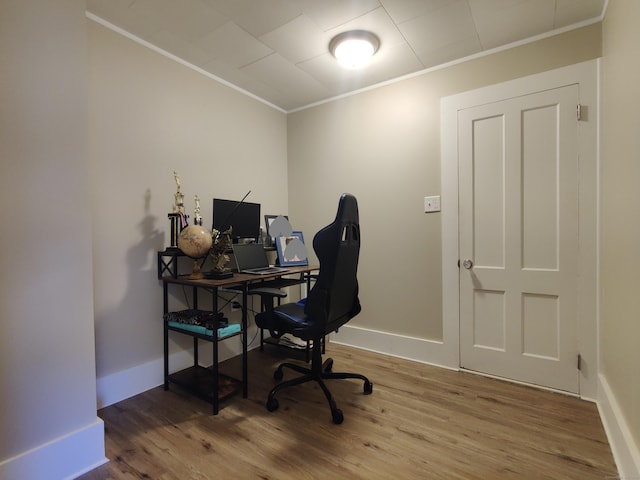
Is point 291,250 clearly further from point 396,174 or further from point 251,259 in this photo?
point 396,174

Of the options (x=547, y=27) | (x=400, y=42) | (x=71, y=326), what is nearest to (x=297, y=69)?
(x=400, y=42)

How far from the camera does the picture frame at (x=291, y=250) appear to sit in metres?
2.80

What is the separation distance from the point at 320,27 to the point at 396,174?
1.26m

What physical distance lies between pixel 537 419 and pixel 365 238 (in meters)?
1.74

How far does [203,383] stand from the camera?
2156 mm

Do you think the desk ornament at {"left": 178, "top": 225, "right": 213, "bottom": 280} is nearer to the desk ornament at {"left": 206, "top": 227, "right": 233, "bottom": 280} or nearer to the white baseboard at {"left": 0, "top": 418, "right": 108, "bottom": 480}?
the desk ornament at {"left": 206, "top": 227, "right": 233, "bottom": 280}

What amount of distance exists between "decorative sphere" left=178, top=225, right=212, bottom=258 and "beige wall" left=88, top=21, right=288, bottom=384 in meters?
0.36

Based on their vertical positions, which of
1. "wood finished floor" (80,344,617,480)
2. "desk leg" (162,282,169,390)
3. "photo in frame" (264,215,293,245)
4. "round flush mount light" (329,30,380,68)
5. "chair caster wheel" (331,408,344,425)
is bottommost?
"wood finished floor" (80,344,617,480)

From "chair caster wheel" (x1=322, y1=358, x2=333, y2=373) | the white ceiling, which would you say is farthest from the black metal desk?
the white ceiling

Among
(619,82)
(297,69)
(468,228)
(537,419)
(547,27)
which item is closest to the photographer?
(619,82)

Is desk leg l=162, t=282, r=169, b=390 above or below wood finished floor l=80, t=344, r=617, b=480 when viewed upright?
above

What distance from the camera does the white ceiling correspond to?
6.05ft

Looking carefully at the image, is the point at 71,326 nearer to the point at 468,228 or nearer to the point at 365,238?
the point at 365,238

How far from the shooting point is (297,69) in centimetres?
255
